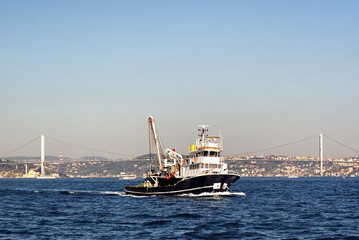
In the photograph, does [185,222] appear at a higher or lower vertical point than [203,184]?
lower

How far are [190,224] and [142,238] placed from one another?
9.68 metres

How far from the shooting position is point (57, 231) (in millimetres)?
48656

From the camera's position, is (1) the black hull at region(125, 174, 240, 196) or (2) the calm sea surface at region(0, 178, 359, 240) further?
(1) the black hull at region(125, 174, 240, 196)

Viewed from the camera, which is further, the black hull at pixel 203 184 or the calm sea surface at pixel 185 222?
the black hull at pixel 203 184

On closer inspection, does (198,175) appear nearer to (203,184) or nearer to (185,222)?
(203,184)

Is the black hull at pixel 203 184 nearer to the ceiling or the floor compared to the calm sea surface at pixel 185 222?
nearer to the ceiling

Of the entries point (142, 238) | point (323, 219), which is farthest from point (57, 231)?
point (323, 219)

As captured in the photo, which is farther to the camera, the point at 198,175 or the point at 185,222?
the point at 198,175

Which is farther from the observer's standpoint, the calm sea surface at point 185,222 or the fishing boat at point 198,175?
the fishing boat at point 198,175

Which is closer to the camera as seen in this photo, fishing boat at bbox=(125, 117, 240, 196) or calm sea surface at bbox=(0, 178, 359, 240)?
calm sea surface at bbox=(0, 178, 359, 240)

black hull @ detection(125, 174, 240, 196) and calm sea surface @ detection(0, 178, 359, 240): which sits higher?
black hull @ detection(125, 174, 240, 196)

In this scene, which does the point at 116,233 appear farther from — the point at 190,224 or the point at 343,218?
the point at 343,218

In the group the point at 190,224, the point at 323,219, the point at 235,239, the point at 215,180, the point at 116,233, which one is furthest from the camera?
the point at 215,180

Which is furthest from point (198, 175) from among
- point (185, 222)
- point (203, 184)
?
point (185, 222)
